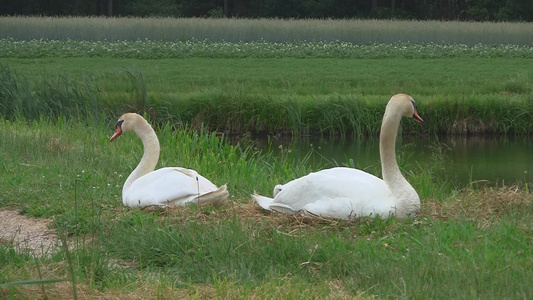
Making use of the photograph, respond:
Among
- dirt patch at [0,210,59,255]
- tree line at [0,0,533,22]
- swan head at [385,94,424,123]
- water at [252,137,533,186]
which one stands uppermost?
swan head at [385,94,424,123]

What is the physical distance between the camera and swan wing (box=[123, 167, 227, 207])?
21.1 feet

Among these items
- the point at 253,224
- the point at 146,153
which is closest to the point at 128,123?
the point at 146,153

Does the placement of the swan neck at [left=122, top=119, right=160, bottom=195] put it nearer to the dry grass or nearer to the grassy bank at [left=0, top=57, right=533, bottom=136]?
the dry grass

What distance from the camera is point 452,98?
16031 millimetres

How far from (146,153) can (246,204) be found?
4.04 ft

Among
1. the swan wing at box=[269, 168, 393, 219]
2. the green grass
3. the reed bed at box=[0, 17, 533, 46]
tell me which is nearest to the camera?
the swan wing at box=[269, 168, 393, 219]

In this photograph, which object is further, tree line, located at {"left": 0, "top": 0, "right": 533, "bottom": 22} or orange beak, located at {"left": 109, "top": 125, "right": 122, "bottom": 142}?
tree line, located at {"left": 0, "top": 0, "right": 533, "bottom": 22}

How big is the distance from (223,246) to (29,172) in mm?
3493

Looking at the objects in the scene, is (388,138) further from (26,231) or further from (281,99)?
(281,99)

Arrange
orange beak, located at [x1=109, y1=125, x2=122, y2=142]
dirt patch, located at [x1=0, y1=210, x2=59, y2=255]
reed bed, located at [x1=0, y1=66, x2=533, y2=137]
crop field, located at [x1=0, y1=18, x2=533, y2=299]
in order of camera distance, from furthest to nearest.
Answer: reed bed, located at [x1=0, y1=66, x2=533, y2=137] < orange beak, located at [x1=109, y1=125, x2=122, y2=142] < dirt patch, located at [x1=0, y1=210, x2=59, y2=255] < crop field, located at [x1=0, y1=18, x2=533, y2=299]

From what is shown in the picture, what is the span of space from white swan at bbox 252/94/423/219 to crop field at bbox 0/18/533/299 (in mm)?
92

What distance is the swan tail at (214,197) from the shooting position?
6285 millimetres

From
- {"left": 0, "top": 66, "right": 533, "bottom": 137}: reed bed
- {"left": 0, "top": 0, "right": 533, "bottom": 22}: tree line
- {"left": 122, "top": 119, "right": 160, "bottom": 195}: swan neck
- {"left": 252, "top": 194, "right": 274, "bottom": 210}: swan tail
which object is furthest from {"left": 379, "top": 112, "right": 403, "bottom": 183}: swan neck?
{"left": 0, "top": 0, "right": 533, "bottom": 22}: tree line

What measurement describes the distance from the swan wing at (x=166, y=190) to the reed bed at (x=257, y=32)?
1100 inches
